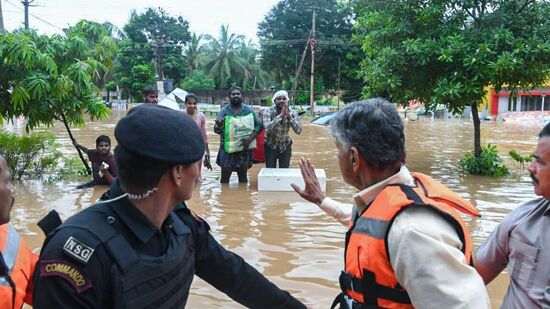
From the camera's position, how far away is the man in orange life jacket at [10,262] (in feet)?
5.98

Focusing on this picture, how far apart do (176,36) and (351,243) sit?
187 feet

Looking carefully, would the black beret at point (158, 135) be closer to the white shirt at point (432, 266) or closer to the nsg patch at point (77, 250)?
the nsg patch at point (77, 250)

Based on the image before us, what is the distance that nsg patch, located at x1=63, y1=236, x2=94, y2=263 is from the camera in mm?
1425

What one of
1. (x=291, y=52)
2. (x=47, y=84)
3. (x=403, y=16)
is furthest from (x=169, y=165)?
(x=291, y=52)

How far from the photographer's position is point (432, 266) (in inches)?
59.6

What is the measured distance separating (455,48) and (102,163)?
6.48 meters

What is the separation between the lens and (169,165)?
160 centimetres

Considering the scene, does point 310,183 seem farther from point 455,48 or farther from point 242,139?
point 455,48

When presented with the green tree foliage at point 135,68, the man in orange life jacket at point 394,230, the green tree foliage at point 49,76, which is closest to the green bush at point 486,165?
the green tree foliage at point 49,76

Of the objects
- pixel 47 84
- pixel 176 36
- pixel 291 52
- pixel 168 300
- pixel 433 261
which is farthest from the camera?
pixel 176 36

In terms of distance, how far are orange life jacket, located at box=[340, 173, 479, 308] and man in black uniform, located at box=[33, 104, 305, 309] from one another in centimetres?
58

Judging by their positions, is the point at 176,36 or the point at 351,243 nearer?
the point at 351,243

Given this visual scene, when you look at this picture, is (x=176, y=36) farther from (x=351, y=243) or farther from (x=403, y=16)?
(x=351, y=243)

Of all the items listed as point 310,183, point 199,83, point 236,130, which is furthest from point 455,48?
point 199,83
